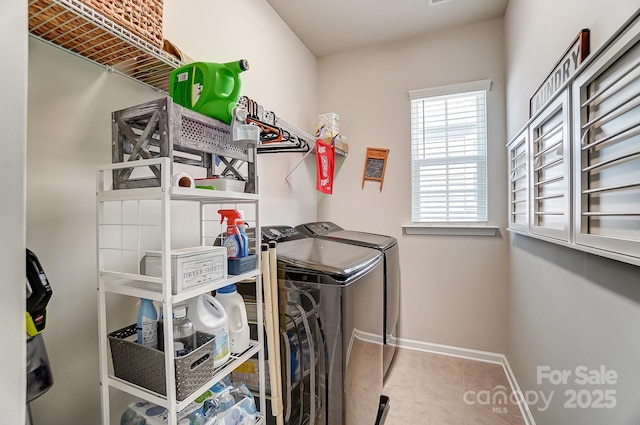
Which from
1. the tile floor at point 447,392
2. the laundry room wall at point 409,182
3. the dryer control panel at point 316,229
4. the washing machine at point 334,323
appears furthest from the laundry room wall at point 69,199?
the laundry room wall at point 409,182

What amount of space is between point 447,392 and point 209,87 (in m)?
2.43

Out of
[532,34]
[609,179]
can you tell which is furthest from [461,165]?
[609,179]

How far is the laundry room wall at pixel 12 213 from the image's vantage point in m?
0.46

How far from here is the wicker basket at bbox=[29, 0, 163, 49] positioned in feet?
2.63

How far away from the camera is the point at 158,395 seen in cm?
83

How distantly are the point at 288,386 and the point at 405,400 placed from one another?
3.59 feet

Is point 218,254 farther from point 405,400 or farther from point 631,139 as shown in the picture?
point 405,400

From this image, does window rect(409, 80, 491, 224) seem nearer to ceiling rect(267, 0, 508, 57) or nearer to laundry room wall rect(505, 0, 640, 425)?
laundry room wall rect(505, 0, 640, 425)

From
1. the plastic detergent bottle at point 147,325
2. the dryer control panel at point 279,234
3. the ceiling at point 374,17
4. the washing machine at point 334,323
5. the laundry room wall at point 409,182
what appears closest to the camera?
the plastic detergent bottle at point 147,325

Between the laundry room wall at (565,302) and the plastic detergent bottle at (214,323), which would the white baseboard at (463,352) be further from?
the plastic detergent bottle at (214,323)

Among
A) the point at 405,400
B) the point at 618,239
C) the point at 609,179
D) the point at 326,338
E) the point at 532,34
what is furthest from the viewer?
the point at 405,400

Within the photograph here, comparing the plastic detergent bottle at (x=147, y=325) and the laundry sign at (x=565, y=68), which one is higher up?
the laundry sign at (x=565, y=68)

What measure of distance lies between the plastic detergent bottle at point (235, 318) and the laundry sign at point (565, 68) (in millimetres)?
1475

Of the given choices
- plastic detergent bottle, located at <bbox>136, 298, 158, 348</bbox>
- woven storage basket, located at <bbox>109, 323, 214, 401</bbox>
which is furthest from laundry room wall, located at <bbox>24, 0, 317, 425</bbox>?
plastic detergent bottle, located at <bbox>136, 298, 158, 348</bbox>
